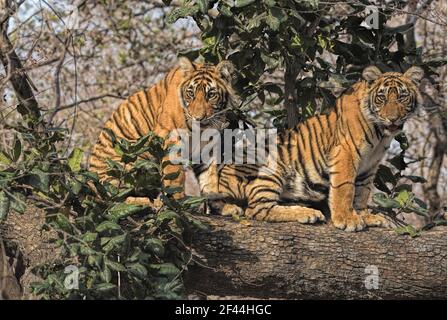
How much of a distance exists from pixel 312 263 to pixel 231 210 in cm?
74

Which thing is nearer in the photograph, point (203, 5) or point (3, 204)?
point (3, 204)

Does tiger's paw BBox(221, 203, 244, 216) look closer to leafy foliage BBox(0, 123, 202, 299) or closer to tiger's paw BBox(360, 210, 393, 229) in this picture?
leafy foliage BBox(0, 123, 202, 299)

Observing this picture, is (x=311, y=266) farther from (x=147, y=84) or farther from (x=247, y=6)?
(x=147, y=84)

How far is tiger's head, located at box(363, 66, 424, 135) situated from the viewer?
5.77m

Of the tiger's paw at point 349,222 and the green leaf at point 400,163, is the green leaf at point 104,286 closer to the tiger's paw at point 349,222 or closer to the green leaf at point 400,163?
the tiger's paw at point 349,222

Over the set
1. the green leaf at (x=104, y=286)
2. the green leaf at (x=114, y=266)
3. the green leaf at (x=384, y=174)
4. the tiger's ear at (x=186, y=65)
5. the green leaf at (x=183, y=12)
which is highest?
the green leaf at (x=183, y=12)

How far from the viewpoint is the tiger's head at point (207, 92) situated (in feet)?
18.7

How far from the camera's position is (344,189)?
5.71m

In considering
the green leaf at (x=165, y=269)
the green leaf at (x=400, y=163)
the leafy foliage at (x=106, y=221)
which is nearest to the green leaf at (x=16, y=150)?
the leafy foliage at (x=106, y=221)

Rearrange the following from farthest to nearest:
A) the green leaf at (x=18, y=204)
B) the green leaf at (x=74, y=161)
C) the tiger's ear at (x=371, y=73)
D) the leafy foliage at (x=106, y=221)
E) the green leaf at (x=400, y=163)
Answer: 1. the green leaf at (x=400, y=163)
2. the tiger's ear at (x=371, y=73)
3. the green leaf at (x=74, y=161)
4. the green leaf at (x=18, y=204)
5. the leafy foliage at (x=106, y=221)

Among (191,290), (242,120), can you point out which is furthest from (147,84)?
(191,290)

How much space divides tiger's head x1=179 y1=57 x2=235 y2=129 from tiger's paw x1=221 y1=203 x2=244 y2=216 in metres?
0.56

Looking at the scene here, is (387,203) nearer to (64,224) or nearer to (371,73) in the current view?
(371,73)

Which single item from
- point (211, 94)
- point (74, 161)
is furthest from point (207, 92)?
point (74, 161)
